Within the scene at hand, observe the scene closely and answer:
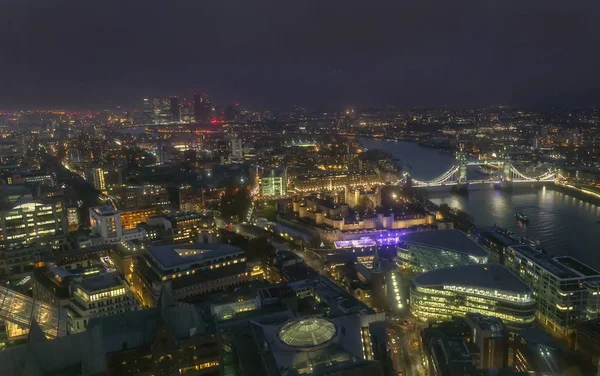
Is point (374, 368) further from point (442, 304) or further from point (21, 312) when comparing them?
point (21, 312)

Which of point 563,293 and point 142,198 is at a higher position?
point 142,198

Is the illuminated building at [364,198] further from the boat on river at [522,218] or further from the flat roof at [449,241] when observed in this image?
the flat roof at [449,241]

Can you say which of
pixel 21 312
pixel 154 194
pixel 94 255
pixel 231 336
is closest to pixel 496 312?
pixel 231 336

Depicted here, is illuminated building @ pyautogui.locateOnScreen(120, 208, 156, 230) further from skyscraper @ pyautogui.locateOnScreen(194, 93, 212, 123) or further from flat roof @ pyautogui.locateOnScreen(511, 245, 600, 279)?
skyscraper @ pyautogui.locateOnScreen(194, 93, 212, 123)

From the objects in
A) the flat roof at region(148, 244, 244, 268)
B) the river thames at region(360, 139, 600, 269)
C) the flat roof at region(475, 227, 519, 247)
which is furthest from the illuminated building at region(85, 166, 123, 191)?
the flat roof at region(475, 227, 519, 247)

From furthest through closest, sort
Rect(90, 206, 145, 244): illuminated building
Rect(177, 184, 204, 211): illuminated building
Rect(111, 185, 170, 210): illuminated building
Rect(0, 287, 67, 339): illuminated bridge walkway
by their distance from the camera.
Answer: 1. Rect(177, 184, 204, 211): illuminated building
2. Rect(111, 185, 170, 210): illuminated building
3. Rect(90, 206, 145, 244): illuminated building
4. Rect(0, 287, 67, 339): illuminated bridge walkway

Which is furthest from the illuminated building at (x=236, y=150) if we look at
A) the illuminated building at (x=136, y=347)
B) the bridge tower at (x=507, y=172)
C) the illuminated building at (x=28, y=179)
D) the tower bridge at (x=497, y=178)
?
the illuminated building at (x=136, y=347)

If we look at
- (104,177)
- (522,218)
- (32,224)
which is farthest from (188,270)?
(104,177)

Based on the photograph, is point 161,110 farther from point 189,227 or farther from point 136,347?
point 136,347
